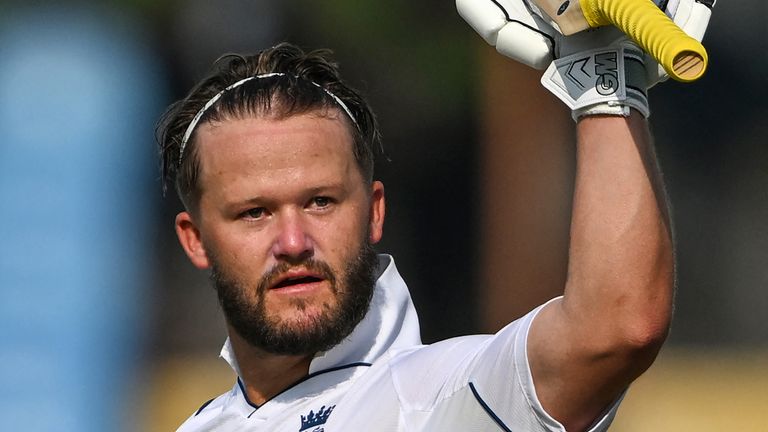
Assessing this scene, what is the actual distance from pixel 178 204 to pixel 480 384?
Result: 12.1ft

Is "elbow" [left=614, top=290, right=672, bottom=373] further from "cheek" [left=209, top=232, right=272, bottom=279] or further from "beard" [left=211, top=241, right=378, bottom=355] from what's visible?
"cheek" [left=209, top=232, right=272, bottom=279]

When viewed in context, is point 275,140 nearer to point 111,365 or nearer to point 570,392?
point 570,392

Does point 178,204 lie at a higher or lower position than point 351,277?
higher

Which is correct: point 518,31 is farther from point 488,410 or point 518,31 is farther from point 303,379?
point 303,379

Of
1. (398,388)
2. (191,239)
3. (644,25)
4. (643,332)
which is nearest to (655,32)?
(644,25)

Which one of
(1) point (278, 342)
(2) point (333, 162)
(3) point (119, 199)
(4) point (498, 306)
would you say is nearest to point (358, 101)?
(2) point (333, 162)

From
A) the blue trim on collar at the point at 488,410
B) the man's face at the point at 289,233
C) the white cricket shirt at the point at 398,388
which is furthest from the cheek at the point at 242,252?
the blue trim on collar at the point at 488,410

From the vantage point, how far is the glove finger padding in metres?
1.81

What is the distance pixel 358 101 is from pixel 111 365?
3.13 metres

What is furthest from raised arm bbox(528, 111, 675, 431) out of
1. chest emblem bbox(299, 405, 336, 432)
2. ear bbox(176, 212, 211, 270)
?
ear bbox(176, 212, 211, 270)

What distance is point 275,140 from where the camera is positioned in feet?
7.87

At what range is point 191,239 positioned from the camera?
8.77 ft

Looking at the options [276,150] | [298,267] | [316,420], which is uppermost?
[276,150]

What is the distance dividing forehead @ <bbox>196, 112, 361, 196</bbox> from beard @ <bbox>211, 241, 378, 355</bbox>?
179 millimetres
